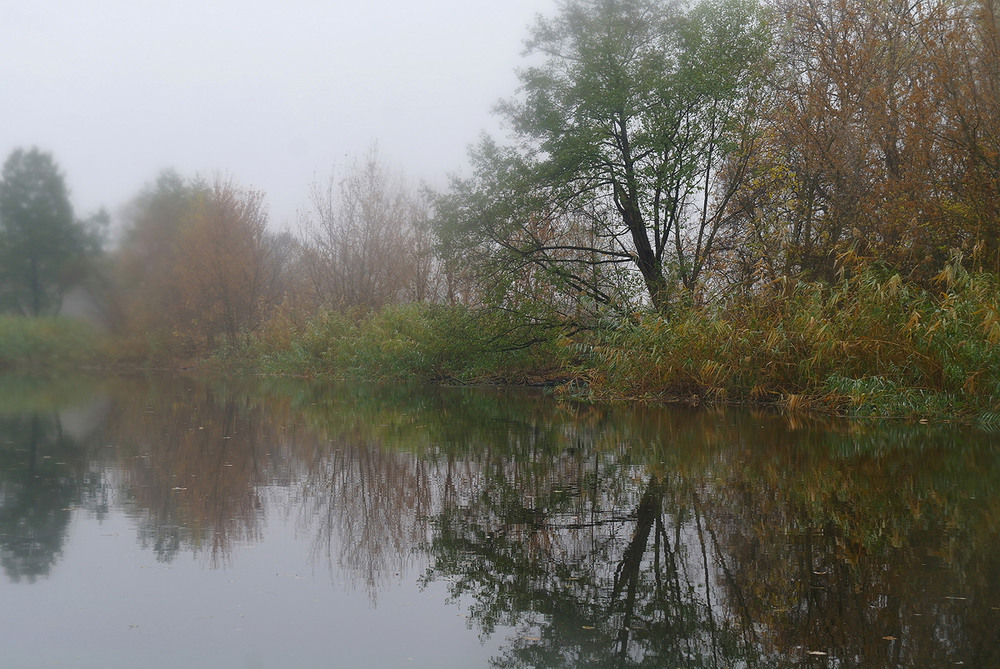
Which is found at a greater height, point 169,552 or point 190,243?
point 190,243

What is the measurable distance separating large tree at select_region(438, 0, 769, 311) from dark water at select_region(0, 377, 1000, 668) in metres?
9.69

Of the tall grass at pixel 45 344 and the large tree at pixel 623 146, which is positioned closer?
the large tree at pixel 623 146

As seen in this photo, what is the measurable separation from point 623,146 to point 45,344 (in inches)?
789

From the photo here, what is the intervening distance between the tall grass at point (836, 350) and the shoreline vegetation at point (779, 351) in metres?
0.02

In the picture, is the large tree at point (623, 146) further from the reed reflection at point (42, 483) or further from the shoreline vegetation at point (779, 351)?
the reed reflection at point (42, 483)

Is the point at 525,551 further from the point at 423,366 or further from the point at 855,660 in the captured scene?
the point at 423,366

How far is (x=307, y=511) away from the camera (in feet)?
17.4

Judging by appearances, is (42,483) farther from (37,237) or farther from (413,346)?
(37,237)

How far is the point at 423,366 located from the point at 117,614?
19.1 m

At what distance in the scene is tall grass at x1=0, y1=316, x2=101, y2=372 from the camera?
2464 centimetres

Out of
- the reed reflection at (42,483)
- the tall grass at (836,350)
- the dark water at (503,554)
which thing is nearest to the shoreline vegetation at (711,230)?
the tall grass at (836,350)

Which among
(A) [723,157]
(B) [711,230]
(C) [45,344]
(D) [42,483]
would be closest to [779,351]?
(B) [711,230]

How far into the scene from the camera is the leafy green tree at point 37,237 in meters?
24.2

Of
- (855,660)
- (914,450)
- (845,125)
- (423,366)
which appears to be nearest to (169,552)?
(855,660)
